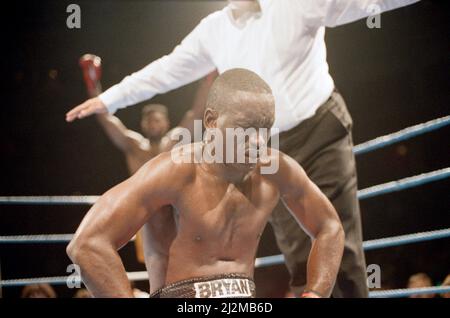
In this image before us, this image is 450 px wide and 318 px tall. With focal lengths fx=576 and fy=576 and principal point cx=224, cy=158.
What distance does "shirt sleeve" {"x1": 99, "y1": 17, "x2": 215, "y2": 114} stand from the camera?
184cm

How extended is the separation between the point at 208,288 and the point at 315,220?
0.30 meters

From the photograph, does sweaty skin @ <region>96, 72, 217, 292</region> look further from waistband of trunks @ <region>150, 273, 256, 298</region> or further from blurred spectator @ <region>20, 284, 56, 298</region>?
waistband of trunks @ <region>150, 273, 256, 298</region>

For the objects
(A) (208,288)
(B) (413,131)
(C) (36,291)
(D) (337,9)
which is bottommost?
(C) (36,291)

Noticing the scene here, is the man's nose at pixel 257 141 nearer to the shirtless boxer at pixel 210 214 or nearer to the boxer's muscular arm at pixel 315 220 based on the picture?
the shirtless boxer at pixel 210 214

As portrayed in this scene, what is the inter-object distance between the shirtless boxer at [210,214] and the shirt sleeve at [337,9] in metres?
0.51

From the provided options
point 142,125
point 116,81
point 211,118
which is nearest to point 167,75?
point 116,81

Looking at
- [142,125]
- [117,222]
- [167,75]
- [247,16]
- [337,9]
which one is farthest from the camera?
[142,125]

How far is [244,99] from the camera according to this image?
1.18 metres

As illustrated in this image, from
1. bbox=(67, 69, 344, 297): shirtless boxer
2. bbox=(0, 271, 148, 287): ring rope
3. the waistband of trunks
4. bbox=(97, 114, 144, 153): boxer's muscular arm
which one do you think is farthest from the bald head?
bbox=(97, 114, 144, 153): boxer's muscular arm

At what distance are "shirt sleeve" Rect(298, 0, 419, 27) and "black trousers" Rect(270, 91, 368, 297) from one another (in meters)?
0.22

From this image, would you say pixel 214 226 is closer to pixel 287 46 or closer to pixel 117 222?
pixel 117 222

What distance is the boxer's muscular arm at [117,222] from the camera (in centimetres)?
108

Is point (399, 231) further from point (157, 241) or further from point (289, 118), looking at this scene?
point (157, 241)

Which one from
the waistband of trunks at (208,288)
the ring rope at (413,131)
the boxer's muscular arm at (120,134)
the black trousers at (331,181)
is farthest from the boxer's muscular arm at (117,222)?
the boxer's muscular arm at (120,134)
